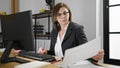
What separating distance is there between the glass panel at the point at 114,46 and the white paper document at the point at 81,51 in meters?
1.59

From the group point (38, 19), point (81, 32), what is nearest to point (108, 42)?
point (81, 32)

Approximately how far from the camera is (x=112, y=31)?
8.38ft

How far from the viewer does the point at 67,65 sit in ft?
3.61

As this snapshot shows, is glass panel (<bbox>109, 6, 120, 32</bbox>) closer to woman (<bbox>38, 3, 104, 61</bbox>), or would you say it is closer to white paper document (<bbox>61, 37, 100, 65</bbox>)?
woman (<bbox>38, 3, 104, 61</bbox>)

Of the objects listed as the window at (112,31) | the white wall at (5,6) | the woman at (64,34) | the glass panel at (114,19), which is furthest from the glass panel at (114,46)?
the white wall at (5,6)

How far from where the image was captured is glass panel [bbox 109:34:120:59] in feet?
8.17

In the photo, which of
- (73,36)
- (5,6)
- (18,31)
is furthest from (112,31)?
(5,6)

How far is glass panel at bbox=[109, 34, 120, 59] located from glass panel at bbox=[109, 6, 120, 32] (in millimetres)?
107

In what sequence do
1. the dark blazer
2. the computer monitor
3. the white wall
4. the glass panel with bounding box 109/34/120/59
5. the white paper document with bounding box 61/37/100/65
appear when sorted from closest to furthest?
1. the white paper document with bounding box 61/37/100/65
2. the computer monitor
3. the dark blazer
4. the glass panel with bounding box 109/34/120/59
5. the white wall

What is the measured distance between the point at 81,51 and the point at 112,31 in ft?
5.52

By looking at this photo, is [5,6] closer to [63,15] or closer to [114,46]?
[63,15]

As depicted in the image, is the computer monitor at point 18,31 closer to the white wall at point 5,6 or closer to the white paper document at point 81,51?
the white paper document at point 81,51

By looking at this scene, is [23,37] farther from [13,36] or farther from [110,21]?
[110,21]

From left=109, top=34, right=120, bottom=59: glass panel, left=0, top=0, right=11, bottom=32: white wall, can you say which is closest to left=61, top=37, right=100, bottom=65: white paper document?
left=109, top=34, right=120, bottom=59: glass panel
